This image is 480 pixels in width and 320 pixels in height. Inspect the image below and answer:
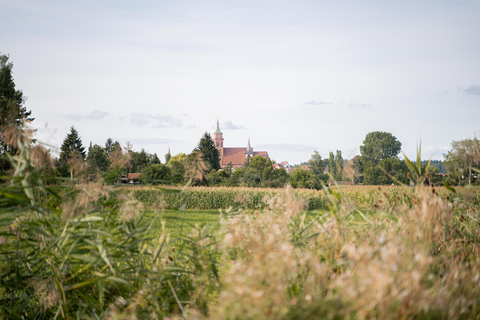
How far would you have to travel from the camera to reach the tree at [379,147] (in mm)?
68500

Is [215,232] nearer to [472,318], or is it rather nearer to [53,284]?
[53,284]

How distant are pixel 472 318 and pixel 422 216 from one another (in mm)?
817

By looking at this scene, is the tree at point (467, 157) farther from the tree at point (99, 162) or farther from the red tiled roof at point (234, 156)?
the red tiled roof at point (234, 156)

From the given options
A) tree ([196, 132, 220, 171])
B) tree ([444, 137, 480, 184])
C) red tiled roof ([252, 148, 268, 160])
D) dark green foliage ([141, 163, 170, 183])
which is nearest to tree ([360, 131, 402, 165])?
tree ([196, 132, 220, 171])

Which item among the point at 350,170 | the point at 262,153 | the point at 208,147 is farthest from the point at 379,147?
the point at 350,170

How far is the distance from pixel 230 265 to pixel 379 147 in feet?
239

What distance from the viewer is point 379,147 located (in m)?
68.2

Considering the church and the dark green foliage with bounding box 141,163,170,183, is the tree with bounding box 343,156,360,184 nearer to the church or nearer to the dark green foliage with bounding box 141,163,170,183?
the dark green foliage with bounding box 141,163,170,183

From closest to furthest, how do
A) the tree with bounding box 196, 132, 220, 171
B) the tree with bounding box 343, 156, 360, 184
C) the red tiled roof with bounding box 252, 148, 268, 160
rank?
the tree with bounding box 343, 156, 360, 184, the tree with bounding box 196, 132, 220, 171, the red tiled roof with bounding box 252, 148, 268, 160

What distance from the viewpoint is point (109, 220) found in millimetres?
2441

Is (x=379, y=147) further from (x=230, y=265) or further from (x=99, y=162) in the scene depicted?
(x=230, y=265)

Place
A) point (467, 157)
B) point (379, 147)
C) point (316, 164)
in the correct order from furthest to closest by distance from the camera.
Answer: point (379, 147), point (316, 164), point (467, 157)

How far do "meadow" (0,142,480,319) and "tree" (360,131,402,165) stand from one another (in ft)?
230

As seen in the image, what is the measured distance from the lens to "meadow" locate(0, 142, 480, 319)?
1.18 meters
